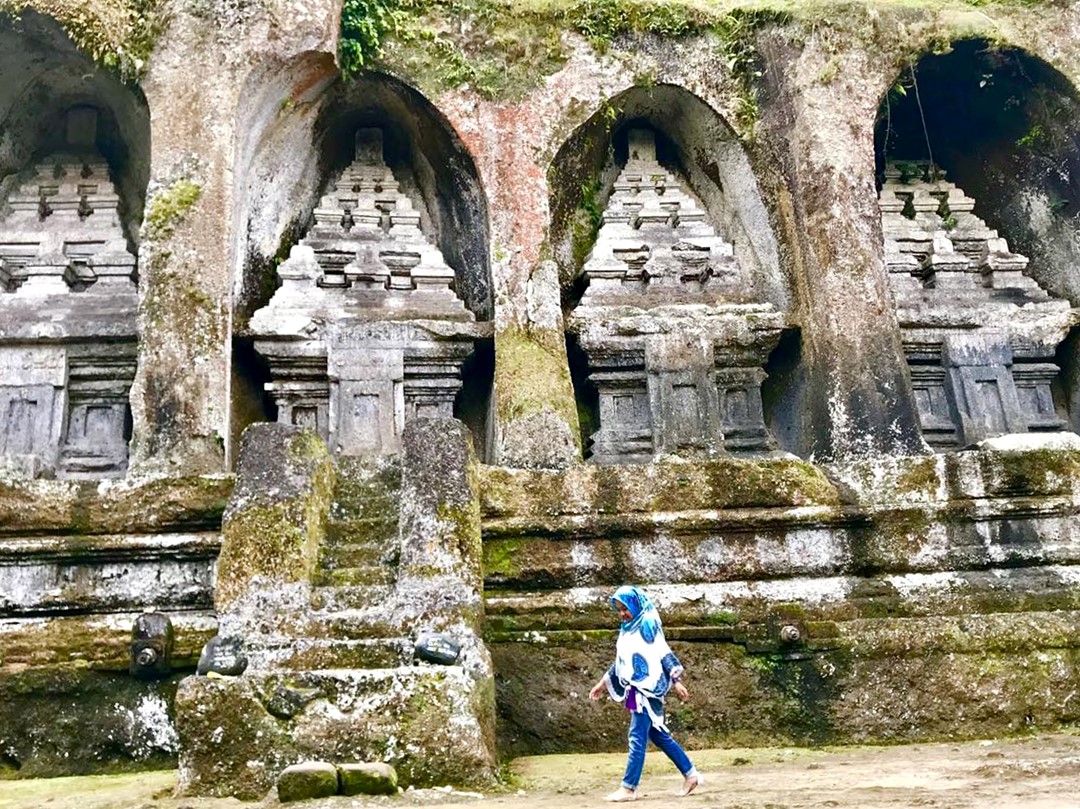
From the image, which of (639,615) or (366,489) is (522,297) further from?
(639,615)

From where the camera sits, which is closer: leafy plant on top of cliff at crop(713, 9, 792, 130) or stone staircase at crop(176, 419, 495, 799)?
stone staircase at crop(176, 419, 495, 799)

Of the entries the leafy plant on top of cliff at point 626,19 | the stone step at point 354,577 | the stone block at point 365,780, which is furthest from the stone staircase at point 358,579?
the leafy plant on top of cliff at point 626,19

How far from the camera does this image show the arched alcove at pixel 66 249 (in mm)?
9094

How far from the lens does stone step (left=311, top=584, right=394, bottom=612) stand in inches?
212

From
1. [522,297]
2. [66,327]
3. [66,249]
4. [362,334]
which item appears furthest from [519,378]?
[66,249]

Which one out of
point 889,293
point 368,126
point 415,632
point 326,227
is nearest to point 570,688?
point 415,632

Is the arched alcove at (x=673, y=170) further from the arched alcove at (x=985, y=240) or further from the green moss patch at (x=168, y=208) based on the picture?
the green moss patch at (x=168, y=208)

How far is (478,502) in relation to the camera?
21.1ft

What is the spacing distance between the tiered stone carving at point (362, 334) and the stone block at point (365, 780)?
4526 millimetres

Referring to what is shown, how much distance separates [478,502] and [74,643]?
248cm

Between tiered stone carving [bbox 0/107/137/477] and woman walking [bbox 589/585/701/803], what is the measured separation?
234 inches

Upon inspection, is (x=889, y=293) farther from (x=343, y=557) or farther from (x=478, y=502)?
(x=343, y=557)

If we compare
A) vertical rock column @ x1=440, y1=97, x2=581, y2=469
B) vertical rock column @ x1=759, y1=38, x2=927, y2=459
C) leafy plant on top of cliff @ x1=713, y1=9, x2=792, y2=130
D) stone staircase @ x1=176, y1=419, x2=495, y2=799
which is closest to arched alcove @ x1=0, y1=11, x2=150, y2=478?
vertical rock column @ x1=440, y1=97, x2=581, y2=469

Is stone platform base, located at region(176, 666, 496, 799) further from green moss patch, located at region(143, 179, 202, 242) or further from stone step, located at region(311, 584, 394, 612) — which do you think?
green moss patch, located at region(143, 179, 202, 242)
